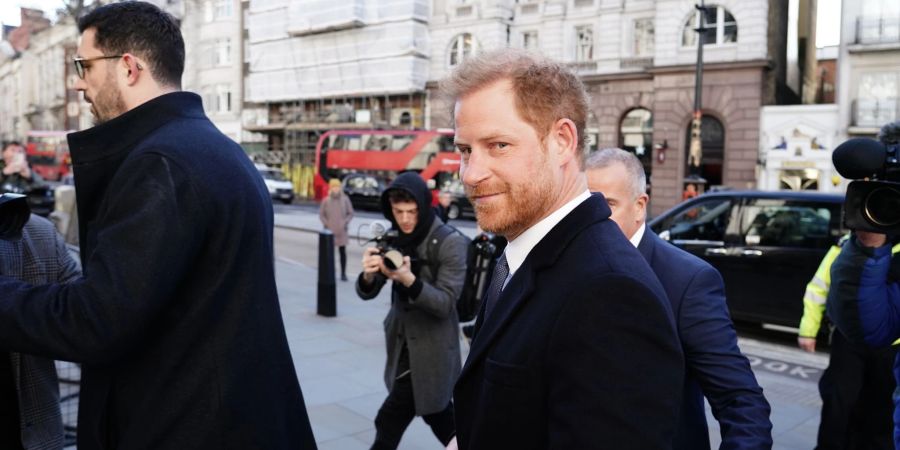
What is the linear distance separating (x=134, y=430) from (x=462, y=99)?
1140mm

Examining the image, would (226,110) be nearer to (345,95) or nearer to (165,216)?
(345,95)

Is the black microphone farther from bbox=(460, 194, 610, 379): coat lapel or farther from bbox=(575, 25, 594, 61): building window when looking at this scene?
bbox=(575, 25, 594, 61): building window

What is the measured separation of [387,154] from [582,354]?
35.5 m

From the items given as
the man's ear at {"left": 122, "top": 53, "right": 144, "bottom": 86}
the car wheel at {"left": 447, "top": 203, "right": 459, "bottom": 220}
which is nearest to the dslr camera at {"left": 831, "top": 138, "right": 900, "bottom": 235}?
the man's ear at {"left": 122, "top": 53, "right": 144, "bottom": 86}

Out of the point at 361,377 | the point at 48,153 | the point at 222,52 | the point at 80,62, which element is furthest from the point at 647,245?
the point at 222,52

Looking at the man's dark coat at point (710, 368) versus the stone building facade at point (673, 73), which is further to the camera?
the stone building facade at point (673, 73)

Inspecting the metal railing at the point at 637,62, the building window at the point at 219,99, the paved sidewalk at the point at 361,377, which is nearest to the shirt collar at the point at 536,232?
the paved sidewalk at the point at 361,377

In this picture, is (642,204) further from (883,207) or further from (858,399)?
(858,399)

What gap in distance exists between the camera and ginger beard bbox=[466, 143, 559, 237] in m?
1.52

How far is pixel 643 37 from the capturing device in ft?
112

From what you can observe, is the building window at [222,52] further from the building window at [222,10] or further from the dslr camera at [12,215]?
the dslr camera at [12,215]

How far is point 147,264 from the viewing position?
173 centimetres

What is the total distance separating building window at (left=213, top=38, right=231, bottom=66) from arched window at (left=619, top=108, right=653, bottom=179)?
3154 cm

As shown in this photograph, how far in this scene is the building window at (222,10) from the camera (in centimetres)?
5356
